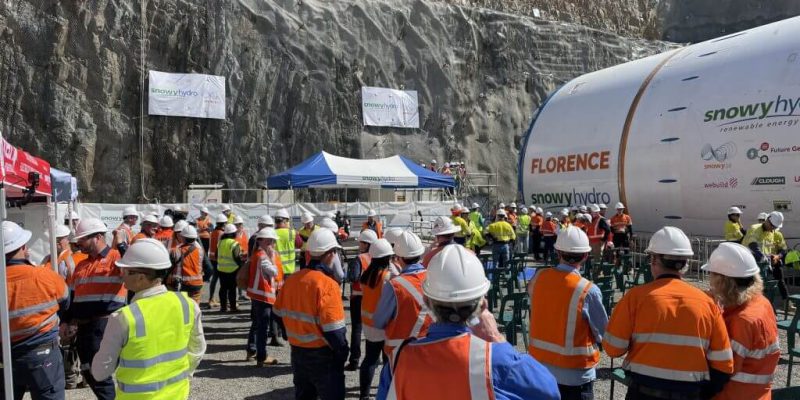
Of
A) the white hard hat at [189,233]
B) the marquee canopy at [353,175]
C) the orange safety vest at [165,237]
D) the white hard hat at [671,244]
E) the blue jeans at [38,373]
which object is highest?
the marquee canopy at [353,175]

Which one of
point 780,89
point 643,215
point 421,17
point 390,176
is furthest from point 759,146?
point 421,17

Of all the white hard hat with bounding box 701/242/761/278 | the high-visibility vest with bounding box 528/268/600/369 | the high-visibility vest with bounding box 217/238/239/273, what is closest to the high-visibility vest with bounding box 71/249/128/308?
the high-visibility vest with bounding box 528/268/600/369

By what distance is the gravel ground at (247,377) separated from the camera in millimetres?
6042

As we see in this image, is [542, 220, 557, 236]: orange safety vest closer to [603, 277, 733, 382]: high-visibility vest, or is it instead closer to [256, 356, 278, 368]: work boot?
[256, 356, 278, 368]: work boot

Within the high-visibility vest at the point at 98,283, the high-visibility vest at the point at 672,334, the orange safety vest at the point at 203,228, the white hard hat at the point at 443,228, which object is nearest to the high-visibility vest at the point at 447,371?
the high-visibility vest at the point at 672,334

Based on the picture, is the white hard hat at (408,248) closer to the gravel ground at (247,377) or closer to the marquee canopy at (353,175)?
the gravel ground at (247,377)

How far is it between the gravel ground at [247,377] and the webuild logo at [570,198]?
24.6ft

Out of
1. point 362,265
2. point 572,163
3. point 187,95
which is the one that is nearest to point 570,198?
point 572,163

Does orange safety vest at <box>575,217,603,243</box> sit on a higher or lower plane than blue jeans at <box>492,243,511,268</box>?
higher

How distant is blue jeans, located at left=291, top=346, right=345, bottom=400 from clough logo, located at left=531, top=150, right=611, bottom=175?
1232 cm

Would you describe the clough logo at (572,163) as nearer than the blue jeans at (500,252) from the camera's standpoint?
No

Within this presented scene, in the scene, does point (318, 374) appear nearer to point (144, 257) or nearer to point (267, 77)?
point (144, 257)

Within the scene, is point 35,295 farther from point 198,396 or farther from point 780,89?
point 780,89

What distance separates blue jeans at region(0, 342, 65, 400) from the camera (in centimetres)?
415
